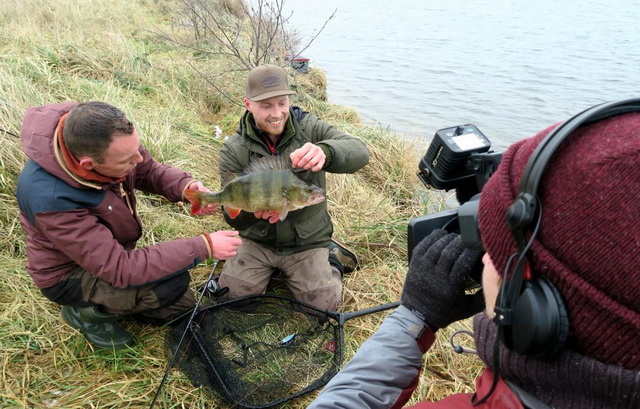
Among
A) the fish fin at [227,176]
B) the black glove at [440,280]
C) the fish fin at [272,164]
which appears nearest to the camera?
the black glove at [440,280]

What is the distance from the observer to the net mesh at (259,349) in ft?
8.12

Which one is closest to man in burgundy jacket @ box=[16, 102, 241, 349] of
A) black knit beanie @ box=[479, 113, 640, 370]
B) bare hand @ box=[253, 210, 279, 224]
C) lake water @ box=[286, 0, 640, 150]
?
bare hand @ box=[253, 210, 279, 224]

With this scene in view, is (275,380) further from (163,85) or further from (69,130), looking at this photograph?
(163,85)

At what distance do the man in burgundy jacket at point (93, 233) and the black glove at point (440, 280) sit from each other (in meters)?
1.41

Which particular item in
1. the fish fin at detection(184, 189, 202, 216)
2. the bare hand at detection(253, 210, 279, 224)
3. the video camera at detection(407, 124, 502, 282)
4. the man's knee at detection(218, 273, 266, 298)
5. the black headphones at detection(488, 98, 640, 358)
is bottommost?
the man's knee at detection(218, 273, 266, 298)

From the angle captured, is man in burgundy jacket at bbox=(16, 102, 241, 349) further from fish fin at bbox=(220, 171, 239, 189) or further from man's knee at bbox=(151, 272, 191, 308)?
fish fin at bbox=(220, 171, 239, 189)

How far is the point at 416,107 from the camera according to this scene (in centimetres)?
921

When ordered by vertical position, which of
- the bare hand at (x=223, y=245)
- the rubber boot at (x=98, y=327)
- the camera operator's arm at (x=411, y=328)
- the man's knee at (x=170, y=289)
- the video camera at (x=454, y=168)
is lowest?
the rubber boot at (x=98, y=327)

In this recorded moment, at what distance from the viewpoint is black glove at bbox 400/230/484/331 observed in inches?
56.1

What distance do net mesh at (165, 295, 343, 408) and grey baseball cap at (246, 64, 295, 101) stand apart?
140cm

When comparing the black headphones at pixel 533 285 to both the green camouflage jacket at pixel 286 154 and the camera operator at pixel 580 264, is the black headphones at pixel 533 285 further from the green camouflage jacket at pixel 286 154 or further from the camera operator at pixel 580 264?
the green camouflage jacket at pixel 286 154

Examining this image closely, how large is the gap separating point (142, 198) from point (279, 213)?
6.44 feet

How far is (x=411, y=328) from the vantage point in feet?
5.23

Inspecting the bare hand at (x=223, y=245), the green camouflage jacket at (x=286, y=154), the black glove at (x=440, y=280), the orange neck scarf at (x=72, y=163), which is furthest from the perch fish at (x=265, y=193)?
the black glove at (x=440, y=280)
